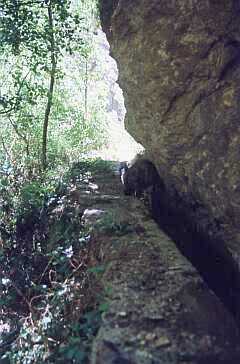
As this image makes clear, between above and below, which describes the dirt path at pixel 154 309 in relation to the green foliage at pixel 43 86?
below

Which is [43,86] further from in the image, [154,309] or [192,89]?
[154,309]

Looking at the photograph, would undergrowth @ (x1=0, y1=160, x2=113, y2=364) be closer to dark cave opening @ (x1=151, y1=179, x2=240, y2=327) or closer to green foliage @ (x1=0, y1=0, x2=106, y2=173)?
dark cave opening @ (x1=151, y1=179, x2=240, y2=327)

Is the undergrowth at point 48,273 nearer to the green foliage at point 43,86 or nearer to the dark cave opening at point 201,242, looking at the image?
the dark cave opening at point 201,242

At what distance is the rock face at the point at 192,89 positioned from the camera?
4.84 m

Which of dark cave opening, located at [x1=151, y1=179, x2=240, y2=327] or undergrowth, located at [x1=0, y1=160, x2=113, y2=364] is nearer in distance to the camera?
undergrowth, located at [x1=0, y1=160, x2=113, y2=364]

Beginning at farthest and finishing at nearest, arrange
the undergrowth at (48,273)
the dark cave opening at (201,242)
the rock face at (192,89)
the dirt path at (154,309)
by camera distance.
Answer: the dark cave opening at (201,242), the rock face at (192,89), the undergrowth at (48,273), the dirt path at (154,309)

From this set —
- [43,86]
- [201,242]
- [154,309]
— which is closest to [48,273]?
[201,242]

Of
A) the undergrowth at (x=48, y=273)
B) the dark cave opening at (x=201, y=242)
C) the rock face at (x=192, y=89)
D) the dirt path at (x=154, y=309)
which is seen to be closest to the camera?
the dirt path at (x=154, y=309)

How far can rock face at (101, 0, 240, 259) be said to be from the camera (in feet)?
15.9

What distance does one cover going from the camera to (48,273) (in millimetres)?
6020

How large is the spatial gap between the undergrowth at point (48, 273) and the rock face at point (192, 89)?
4.65 ft

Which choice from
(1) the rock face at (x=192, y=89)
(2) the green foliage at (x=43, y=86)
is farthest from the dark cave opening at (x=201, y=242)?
(2) the green foliage at (x=43, y=86)

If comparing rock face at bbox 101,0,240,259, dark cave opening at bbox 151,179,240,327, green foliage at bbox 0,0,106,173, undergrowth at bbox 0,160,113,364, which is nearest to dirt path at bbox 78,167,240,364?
undergrowth at bbox 0,160,113,364

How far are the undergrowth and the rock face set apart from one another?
4.65ft
